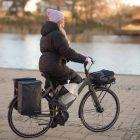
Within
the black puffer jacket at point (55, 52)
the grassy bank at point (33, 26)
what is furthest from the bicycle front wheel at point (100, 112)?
the grassy bank at point (33, 26)

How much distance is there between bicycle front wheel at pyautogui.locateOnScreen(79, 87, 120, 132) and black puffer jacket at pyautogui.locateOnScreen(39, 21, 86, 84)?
2.10 ft

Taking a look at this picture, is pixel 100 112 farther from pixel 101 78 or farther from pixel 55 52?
pixel 55 52

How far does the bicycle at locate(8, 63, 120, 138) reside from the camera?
7.32m

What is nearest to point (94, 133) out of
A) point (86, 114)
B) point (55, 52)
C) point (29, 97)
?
point (86, 114)

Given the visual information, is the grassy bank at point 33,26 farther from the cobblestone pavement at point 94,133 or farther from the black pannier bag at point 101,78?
the black pannier bag at point 101,78

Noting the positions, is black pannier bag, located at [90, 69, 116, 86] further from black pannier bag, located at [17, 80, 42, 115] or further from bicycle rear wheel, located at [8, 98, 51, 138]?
black pannier bag, located at [17, 80, 42, 115]

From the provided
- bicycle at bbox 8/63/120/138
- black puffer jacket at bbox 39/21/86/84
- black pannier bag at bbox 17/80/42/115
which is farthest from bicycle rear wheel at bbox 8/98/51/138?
black puffer jacket at bbox 39/21/86/84

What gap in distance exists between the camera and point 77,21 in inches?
2272

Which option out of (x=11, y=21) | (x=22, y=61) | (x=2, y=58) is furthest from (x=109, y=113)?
(x=11, y=21)

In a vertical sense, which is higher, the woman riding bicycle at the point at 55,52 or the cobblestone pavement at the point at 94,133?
the woman riding bicycle at the point at 55,52

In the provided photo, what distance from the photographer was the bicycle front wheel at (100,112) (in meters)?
7.61

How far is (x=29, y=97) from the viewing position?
23.1 feet

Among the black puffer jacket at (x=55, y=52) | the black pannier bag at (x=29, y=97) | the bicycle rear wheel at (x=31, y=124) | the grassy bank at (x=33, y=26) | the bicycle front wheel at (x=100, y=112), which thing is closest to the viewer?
the black pannier bag at (x=29, y=97)

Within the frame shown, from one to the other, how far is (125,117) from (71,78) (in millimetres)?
1901
